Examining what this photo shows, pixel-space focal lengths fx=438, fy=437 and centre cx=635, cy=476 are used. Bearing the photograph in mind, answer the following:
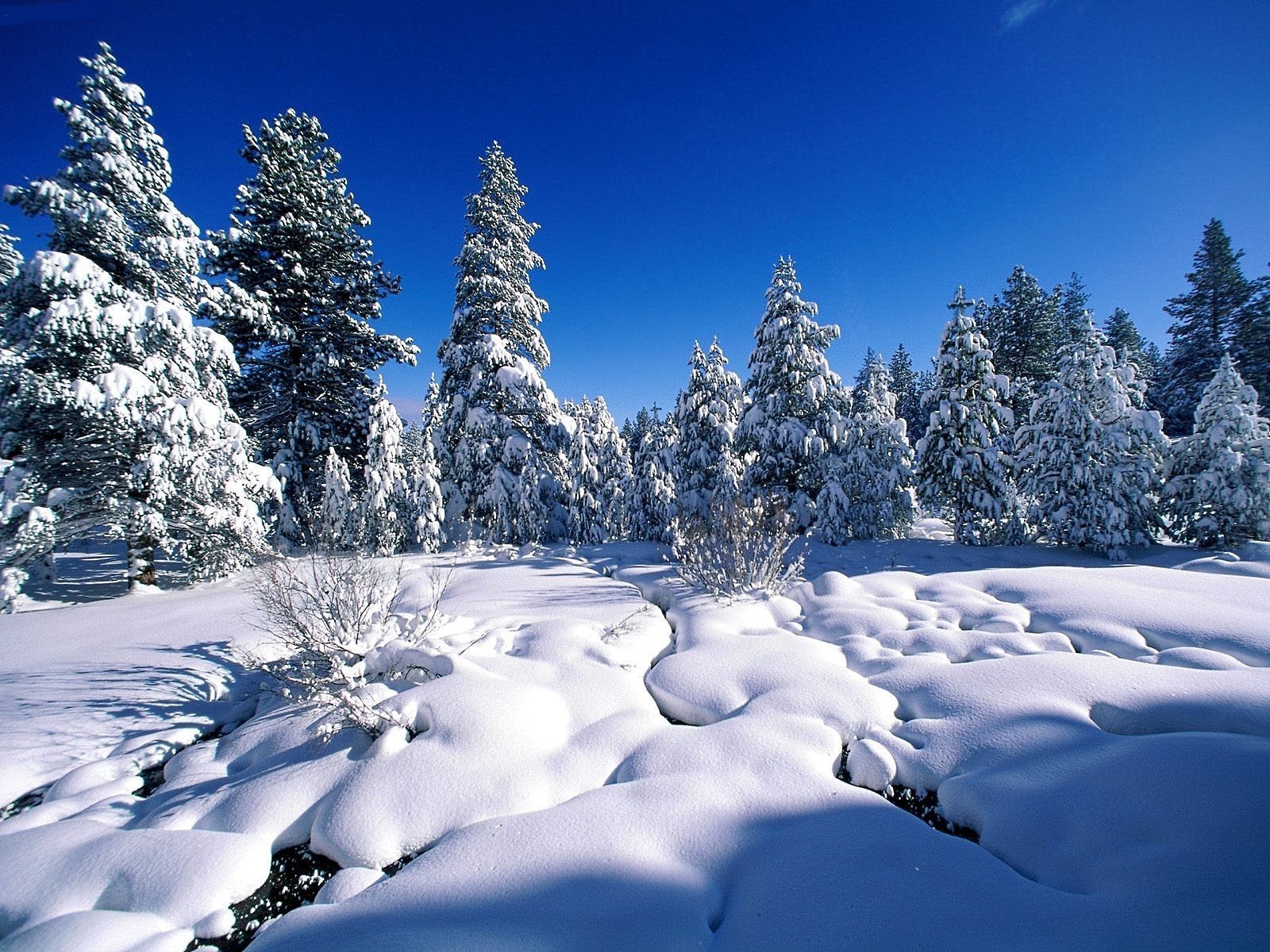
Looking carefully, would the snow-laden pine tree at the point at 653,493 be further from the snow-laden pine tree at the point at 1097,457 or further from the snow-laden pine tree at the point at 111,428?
the snow-laden pine tree at the point at 111,428

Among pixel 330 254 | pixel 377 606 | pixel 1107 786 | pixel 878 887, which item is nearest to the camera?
pixel 878 887

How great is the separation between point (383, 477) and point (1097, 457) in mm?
19108

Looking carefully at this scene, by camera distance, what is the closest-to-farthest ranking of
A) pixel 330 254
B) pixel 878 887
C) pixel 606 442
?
pixel 878 887
pixel 330 254
pixel 606 442

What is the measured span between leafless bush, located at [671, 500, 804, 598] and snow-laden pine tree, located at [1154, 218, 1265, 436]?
2785cm

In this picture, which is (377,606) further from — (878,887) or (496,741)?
(878,887)

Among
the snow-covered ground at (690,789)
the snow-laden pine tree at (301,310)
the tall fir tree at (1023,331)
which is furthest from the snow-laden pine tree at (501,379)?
the tall fir tree at (1023,331)

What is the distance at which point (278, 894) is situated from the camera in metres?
2.42

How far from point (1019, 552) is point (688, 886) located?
1422 cm

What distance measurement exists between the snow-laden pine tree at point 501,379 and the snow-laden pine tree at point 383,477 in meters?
→ 1.56

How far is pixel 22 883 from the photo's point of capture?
2.36 meters

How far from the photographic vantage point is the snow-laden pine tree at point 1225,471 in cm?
1062

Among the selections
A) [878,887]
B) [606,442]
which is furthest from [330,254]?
[878,887]

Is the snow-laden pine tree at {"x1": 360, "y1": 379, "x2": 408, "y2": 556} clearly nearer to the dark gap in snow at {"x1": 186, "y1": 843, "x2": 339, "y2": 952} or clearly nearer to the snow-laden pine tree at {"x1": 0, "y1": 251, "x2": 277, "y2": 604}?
the snow-laden pine tree at {"x1": 0, "y1": 251, "x2": 277, "y2": 604}

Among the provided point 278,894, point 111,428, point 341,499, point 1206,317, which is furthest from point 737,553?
point 1206,317
